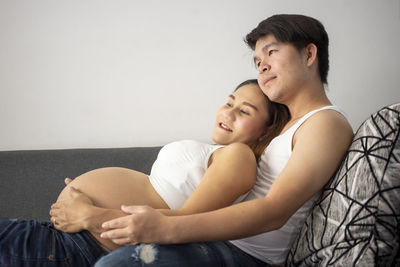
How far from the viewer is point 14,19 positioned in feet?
6.25

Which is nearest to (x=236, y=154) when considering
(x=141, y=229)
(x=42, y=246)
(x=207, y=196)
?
(x=207, y=196)

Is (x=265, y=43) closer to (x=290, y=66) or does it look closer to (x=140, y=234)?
(x=290, y=66)

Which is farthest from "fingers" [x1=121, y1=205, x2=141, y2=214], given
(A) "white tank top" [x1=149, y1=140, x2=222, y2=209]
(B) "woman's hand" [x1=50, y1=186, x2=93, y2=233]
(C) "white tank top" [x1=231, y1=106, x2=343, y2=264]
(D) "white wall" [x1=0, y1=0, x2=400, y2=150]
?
(D) "white wall" [x1=0, y1=0, x2=400, y2=150]

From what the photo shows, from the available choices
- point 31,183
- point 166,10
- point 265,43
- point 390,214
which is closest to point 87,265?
point 390,214

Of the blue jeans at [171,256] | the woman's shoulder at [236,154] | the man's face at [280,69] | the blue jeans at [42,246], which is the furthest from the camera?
the man's face at [280,69]

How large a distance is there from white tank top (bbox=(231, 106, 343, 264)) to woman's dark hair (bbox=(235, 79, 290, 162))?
Answer: 21 cm

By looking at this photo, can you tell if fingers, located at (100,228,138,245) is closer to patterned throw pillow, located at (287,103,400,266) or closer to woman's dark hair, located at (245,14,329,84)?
patterned throw pillow, located at (287,103,400,266)

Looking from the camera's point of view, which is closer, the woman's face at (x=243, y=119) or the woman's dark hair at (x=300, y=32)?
the woman's dark hair at (x=300, y=32)

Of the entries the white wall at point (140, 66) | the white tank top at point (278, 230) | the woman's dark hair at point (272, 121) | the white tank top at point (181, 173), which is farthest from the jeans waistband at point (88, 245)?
the white wall at point (140, 66)

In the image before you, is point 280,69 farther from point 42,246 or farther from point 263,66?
point 42,246

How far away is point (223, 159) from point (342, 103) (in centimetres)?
111

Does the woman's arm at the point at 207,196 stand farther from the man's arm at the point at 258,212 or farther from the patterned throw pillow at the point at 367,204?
the patterned throw pillow at the point at 367,204

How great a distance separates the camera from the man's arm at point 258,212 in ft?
2.85

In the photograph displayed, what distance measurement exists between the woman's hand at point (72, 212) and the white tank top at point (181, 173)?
24 centimetres
